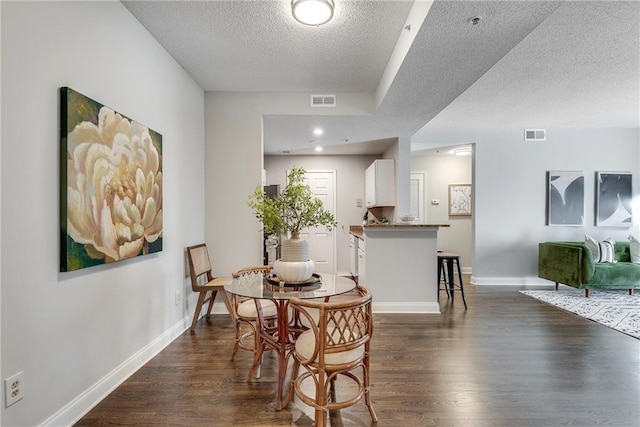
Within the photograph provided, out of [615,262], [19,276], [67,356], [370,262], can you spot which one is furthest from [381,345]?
[615,262]

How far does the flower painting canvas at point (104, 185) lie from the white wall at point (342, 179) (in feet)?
12.8

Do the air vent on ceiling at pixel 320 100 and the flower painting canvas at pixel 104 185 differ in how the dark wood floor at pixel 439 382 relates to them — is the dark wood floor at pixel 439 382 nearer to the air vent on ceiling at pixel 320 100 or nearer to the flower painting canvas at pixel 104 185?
the flower painting canvas at pixel 104 185

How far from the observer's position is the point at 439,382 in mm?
2189

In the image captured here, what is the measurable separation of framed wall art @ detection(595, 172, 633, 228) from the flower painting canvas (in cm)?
662

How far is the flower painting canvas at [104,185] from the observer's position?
166 cm

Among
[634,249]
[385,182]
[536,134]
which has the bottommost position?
[634,249]

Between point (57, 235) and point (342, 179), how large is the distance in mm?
5195

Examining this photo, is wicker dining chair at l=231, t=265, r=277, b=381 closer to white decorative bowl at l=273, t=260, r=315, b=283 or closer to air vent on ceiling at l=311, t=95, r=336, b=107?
white decorative bowl at l=273, t=260, r=315, b=283

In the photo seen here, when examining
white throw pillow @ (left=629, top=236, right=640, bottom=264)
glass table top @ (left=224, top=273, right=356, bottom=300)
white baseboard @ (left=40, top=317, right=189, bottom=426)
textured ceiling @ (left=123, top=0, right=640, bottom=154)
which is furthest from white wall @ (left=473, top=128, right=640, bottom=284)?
white baseboard @ (left=40, top=317, right=189, bottom=426)

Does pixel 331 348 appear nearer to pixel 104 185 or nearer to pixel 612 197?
pixel 104 185

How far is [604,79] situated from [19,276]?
17.1 ft

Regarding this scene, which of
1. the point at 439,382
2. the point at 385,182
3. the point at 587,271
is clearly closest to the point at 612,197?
the point at 587,271

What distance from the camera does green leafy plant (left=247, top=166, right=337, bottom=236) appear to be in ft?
6.63

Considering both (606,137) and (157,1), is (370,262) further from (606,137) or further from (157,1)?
(606,137)
